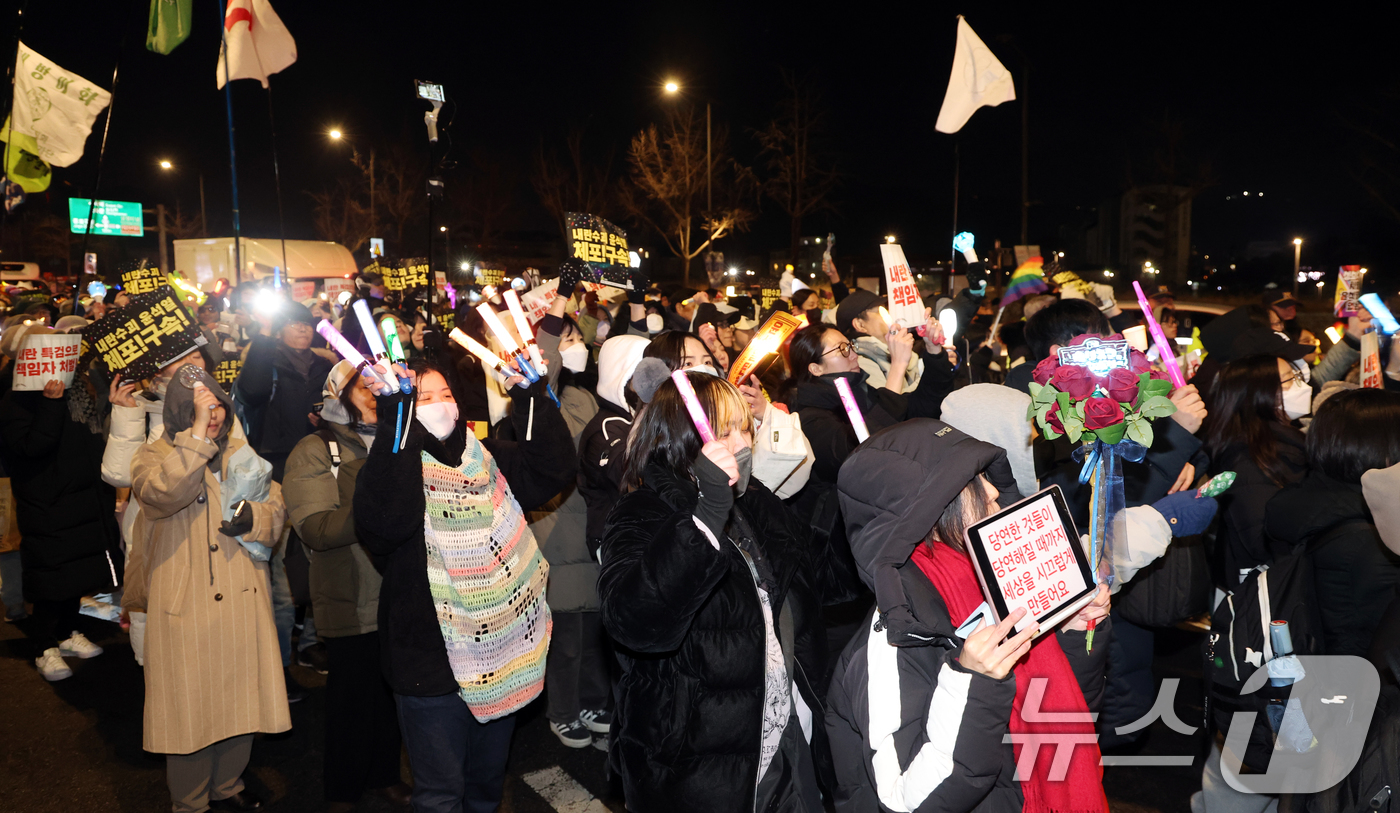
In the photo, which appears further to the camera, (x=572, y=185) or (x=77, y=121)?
(x=572, y=185)

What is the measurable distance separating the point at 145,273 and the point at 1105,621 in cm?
1154

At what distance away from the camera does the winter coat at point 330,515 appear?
3.69 m

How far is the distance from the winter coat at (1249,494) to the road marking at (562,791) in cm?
322

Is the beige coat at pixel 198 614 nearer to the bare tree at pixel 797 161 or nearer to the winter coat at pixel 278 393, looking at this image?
the winter coat at pixel 278 393

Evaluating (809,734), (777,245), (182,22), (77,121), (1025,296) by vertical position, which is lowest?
(809,734)

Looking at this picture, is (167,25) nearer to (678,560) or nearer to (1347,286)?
(678,560)

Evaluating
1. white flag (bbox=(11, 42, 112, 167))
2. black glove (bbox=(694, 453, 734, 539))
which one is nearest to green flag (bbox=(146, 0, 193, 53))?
white flag (bbox=(11, 42, 112, 167))

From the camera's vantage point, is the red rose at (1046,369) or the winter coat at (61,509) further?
the winter coat at (61,509)

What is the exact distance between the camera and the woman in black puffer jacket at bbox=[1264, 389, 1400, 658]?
2994 mm

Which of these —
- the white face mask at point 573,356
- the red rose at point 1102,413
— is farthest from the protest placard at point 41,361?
the red rose at point 1102,413

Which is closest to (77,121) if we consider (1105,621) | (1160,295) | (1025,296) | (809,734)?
(1025,296)

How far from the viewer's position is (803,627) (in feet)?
9.04

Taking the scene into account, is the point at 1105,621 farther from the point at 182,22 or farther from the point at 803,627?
the point at 182,22

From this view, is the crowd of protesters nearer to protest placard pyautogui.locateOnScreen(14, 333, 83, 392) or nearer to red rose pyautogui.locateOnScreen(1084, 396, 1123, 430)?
protest placard pyautogui.locateOnScreen(14, 333, 83, 392)
